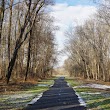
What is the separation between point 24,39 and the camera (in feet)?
112

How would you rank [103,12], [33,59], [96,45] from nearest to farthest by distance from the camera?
[103,12] → [33,59] → [96,45]

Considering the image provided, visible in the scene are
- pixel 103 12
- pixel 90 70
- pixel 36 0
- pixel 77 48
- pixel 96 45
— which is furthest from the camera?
pixel 90 70

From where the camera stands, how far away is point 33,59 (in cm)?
6775

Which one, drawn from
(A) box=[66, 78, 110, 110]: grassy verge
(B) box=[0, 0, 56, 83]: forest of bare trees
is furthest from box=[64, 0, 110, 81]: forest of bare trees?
(A) box=[66, 78, 110, 110]: grassy verge

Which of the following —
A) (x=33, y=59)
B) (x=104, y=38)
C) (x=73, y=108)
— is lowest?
(x=73, y=108)

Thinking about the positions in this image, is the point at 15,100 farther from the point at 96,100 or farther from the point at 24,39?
the point at 24,39

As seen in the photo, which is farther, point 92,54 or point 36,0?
point 92,54

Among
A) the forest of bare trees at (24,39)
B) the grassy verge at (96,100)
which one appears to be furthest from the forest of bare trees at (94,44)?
the grassy verge at (96,100)

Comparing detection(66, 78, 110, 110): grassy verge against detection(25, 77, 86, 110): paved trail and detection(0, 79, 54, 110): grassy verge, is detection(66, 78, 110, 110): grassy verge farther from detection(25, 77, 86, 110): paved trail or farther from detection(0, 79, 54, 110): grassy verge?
detection(0, 79, 54, 110): grassy verge

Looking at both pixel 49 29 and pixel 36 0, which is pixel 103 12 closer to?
pixel 36 0

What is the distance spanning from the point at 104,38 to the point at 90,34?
3.99 metres

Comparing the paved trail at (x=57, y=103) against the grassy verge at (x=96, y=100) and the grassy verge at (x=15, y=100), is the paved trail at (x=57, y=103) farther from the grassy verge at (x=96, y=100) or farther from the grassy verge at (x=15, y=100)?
the grassy verge at (x=15, y=100)

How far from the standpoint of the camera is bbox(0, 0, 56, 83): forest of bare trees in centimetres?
3431

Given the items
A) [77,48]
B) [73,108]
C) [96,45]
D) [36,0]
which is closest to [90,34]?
[96,45]
